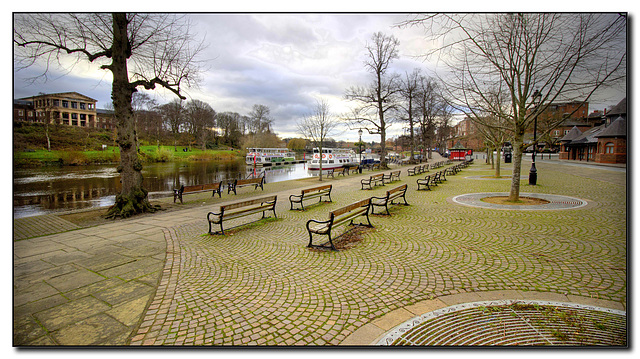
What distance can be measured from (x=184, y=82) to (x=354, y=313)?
11739mm

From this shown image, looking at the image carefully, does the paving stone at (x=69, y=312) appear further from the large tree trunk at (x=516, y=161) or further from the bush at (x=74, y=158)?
the bush at (x=74, y=158)

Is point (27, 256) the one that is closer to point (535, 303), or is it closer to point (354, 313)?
point (354, 313)

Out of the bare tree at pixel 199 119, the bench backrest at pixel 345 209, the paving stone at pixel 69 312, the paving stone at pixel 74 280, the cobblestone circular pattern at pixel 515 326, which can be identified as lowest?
the paving stone at pixel 74 280

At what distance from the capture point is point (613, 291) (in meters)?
3.61

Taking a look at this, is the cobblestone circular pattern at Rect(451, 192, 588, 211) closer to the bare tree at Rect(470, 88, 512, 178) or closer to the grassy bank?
the bare tree at Rect(470, 88, 512, 178)

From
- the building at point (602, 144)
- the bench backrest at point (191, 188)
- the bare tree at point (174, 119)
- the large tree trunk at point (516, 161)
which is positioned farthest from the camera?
the bare tree at point (174, 119)

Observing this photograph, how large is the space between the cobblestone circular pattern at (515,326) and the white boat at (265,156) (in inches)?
2089

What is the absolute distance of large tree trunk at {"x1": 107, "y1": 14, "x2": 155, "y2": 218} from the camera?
9773mm

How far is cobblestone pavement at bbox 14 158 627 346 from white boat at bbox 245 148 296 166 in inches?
1957

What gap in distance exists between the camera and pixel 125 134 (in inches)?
398

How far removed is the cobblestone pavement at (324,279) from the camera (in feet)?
10.0

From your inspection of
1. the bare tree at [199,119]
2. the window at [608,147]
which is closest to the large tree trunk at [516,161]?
the window at [608,147]

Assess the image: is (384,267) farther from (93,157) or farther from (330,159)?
(93,157)

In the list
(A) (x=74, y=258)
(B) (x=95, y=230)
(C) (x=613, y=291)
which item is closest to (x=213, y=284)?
(A) (x=74, y=258)
